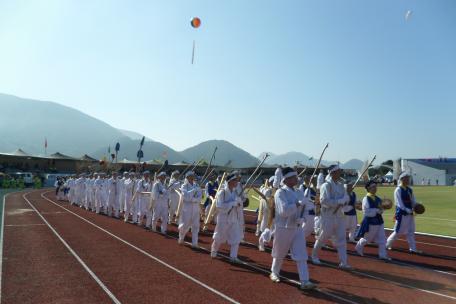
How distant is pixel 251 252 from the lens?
1013 cm

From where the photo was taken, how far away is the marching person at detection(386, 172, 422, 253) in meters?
10.3

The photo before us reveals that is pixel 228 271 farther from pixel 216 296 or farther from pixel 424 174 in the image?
pixel 424 174

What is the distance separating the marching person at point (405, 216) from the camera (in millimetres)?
10281

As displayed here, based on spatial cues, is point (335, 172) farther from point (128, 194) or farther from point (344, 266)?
point (128, 194)

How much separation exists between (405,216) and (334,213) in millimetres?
3126

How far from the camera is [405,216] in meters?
10.3

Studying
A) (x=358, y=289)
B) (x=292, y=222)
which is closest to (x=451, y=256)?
(x=358, y=289)

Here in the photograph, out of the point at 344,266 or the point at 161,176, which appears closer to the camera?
the point at 344,266

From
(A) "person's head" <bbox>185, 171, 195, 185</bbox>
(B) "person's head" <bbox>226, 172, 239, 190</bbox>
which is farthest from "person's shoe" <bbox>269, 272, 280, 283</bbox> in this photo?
(A) "person's head" <bbox>185, 171, 195, 185</bbox>

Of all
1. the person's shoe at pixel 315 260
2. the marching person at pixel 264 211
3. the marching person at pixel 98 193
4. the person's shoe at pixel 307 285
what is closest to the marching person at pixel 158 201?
the marching person at pixel 264 211

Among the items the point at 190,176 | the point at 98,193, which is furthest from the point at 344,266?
the point at 98,193

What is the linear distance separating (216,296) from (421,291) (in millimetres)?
3397

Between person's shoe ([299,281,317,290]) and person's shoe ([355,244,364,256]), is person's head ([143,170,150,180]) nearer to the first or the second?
person's shoe ([355,244,364,256])

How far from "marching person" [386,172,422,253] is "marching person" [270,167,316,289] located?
462cm
